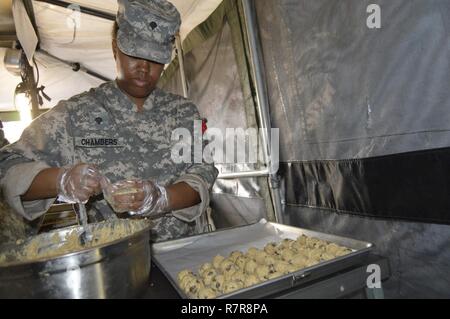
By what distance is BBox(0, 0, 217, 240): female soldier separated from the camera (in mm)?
1350

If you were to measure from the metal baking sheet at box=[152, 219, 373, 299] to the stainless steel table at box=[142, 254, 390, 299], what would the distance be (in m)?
0.02

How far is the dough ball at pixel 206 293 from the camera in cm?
98

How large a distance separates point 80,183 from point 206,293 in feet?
2.32

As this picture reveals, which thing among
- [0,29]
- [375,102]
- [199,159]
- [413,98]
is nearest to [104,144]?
[199,159]

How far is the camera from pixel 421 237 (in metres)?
1.29

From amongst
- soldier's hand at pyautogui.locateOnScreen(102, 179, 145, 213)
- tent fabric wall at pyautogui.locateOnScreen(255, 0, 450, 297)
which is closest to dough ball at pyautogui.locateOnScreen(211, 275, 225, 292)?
soldier's hand at pyautogui.locateOnScreen(102, 179, 145, 213)

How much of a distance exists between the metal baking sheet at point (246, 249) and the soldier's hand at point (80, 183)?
1.36ft

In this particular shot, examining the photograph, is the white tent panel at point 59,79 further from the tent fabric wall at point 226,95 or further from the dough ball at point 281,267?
the dough ball at point 281,267

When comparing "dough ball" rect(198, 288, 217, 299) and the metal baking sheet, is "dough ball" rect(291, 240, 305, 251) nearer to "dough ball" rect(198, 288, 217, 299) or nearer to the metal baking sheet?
the metal baking sheet

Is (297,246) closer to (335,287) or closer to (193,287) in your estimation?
(335,287)

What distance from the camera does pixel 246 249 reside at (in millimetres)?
1512

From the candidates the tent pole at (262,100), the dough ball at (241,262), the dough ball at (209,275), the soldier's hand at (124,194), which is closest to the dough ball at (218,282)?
the dough ball at (209,275)
